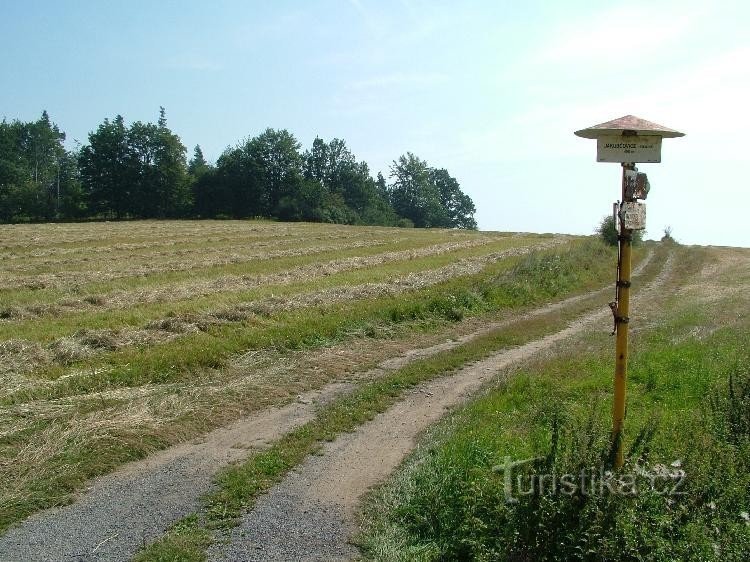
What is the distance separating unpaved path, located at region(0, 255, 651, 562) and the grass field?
1.09 ft

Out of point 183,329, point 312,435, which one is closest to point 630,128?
point 312,435

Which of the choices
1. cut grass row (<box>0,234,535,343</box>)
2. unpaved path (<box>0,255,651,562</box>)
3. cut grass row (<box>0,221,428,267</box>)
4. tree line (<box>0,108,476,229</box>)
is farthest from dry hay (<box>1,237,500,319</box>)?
tree line (<box>0,108,476,229</box>)

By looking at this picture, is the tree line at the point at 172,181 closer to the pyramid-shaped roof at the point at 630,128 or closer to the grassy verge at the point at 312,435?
the grassy verge at the point at 312,435

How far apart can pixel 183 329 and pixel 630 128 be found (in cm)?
1053

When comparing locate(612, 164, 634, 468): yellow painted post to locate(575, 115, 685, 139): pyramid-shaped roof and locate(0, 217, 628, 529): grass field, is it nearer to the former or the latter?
locate(575, 115, 685, 139): pyramid-shaped roof

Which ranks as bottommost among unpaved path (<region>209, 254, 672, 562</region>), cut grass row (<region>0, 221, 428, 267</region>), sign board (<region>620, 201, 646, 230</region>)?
unpaved path (<region>209, 254, 672, 562</region>)

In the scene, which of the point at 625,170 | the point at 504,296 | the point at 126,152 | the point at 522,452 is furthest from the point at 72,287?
the point at 126,152

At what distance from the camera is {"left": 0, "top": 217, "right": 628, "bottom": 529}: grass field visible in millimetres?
7836

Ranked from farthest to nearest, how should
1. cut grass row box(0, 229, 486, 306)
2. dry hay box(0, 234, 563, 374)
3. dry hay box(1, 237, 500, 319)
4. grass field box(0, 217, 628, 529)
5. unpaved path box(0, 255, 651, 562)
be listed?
1. cut grass row box(0, 229, 486, 306)
2. dry hay box(1, 237, 500, 319)
3. dry hay box(0, 234, 563, 374)
4. grass field box(0, 217, 628, 529)
5. unpaved path box(0, 255, 651, 562)

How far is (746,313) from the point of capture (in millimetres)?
16703

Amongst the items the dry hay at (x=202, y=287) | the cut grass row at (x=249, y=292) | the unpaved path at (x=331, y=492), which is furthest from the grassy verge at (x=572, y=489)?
the dry hay at (x=202, y=287)

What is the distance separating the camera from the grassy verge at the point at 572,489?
17.5ft

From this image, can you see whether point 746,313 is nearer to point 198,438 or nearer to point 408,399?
point 408,399

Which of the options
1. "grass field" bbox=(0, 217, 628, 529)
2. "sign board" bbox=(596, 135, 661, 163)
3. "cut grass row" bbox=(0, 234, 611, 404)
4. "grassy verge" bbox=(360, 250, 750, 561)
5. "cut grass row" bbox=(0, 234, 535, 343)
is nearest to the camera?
"grassy verge" bbox=(360, 250, 750, 561)
